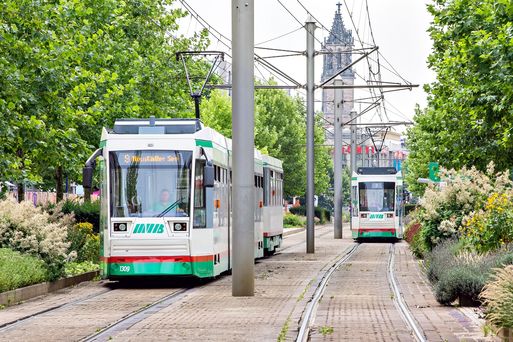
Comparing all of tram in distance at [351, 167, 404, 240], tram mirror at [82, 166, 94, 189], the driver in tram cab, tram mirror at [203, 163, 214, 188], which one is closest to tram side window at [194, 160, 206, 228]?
the driver in tram cab

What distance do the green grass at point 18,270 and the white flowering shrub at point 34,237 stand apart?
1.06 ft

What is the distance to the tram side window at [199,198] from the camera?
2353 cm

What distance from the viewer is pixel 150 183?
926 inches

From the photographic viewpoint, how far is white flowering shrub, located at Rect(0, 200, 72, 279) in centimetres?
2330

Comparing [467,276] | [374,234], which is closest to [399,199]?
[374,234]

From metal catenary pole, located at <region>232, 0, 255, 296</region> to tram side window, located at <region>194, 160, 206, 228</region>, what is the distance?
7.73 ft

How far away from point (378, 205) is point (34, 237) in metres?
32.8

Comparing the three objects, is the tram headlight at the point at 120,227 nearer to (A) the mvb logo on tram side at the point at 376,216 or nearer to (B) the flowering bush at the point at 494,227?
(B) the flowering bush at the point at 494,227

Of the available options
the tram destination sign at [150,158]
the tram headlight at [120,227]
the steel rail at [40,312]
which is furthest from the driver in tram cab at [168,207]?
the steel rail at [40,312]

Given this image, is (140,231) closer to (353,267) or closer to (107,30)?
(353,267)

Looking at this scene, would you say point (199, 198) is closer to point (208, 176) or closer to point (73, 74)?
point (208, 176)

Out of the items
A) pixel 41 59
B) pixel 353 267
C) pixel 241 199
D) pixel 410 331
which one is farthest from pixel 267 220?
pixel 410 331

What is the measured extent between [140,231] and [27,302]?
3.54m

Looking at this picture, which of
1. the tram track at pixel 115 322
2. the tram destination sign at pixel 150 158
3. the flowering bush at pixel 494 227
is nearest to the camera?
the tram track at pixel 115 322
